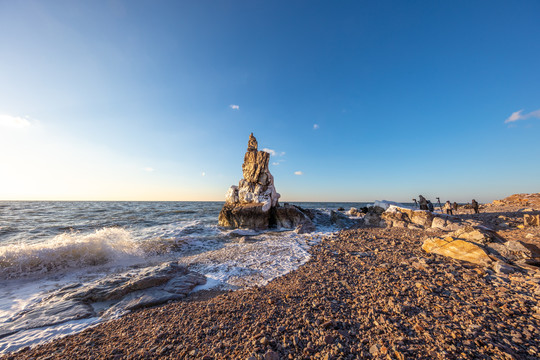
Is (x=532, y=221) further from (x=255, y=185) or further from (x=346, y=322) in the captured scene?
(x=255, y=185)

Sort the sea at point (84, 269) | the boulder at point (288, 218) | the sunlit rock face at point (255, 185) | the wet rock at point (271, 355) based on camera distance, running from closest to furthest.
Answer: the wet rock at point (271, 355) < the sea at point (84, 269) < the boulder at point (288, 218) < the sunlit rock face at point (255, 185)

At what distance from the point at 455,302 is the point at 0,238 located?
93.0ft

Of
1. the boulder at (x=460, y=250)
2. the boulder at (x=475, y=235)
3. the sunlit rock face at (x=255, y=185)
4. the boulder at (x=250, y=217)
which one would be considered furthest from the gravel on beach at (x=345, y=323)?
the sunlit rock face at (x=255, y=185)

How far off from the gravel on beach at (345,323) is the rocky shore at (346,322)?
2 cm

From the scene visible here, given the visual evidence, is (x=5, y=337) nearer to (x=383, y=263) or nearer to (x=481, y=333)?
(x=481, y=333)

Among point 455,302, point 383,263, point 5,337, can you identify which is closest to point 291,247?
point 383,263

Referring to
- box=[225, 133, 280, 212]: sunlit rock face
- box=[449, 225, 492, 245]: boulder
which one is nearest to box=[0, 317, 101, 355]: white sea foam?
box=[449, 225, 492, 245]: boulder

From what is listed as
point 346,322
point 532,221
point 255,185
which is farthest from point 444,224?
point 255,185

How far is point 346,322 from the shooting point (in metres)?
4.03

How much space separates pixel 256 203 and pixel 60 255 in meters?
15.9

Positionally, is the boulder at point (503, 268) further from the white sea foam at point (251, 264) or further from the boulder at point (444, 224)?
the boulder at point (444, 224)

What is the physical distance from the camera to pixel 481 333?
11.5ft

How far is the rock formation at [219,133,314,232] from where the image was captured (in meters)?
21.5

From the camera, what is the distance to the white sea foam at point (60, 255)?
8984 millimetres
